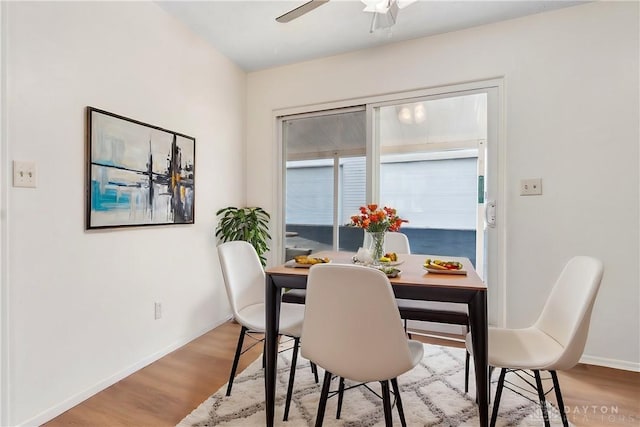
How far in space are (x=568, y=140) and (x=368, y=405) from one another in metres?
2.27

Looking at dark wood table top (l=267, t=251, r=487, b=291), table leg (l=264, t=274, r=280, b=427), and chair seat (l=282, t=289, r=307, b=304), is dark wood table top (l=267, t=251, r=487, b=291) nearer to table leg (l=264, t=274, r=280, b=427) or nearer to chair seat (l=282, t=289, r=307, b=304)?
table leg (l=264, t=274, r=280, b=427)

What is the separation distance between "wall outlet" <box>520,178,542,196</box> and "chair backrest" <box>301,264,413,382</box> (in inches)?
74.0

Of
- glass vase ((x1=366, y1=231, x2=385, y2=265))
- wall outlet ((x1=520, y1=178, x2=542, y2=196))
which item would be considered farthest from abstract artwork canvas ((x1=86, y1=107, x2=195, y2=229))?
wall outlet ((x1=520, y1=178, x2=542, y2=196))

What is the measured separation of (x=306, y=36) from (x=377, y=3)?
3.69 feet

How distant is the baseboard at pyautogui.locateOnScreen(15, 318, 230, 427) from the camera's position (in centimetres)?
167

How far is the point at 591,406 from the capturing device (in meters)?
1.80

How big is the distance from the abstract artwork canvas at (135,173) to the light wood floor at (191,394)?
100cm

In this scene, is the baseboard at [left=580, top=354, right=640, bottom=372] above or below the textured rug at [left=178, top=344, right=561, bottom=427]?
above

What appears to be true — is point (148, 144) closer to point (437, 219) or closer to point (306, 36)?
point (306, 36)

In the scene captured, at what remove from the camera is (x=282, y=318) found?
1.87 m

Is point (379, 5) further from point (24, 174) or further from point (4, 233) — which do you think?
point (4, 233)

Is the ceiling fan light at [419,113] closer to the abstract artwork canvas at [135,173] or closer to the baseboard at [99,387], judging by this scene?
the abstract artwork canvas at [135,173]

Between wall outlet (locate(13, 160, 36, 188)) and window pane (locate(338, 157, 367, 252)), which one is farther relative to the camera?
window pane (locate(338, 157, 367, 252))

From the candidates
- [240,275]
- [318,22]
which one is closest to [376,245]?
[240,275]
